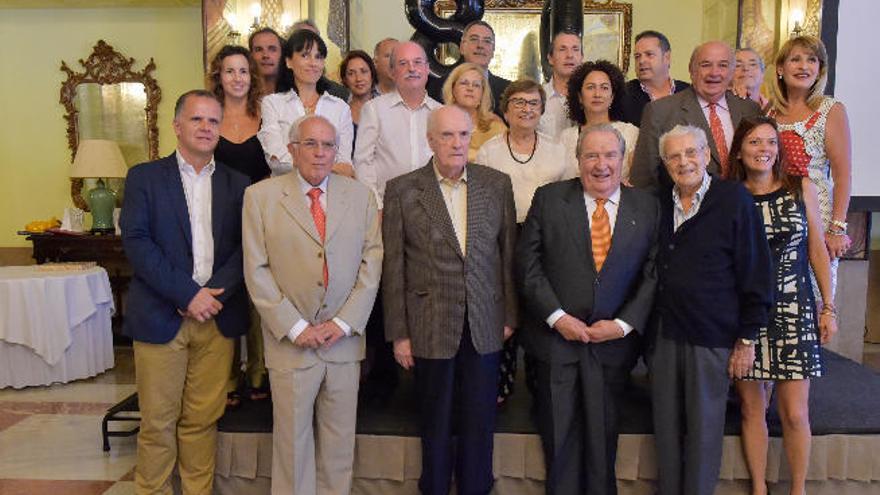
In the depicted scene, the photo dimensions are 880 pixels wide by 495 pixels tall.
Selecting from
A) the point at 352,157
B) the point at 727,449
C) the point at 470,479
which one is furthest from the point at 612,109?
the point at 470,479

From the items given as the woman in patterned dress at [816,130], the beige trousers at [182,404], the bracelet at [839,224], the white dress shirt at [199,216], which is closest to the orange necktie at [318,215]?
the white dress shirt at [199,216]

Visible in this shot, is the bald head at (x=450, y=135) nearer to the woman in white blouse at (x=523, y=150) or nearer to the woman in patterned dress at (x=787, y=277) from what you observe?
the woman in white blouse at (x=523, y=150)

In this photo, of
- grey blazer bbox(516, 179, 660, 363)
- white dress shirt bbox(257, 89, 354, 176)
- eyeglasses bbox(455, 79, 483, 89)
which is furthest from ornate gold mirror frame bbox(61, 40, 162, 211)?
grey blazer bbox(516, 179, 660, 363)

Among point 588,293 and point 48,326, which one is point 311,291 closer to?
point 588,293

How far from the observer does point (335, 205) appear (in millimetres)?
2559

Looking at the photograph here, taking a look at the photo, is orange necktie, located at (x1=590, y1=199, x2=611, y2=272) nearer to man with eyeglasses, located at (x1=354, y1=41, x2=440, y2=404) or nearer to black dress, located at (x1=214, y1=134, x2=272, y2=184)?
man with eyeglasses, located at (x1=354, y1=41, x2=440, y2=404)

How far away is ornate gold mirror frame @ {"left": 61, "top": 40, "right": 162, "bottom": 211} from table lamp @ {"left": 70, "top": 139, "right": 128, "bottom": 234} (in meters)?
0.44

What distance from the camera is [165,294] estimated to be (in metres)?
2.52

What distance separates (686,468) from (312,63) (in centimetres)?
228

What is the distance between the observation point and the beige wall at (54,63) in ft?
21.1

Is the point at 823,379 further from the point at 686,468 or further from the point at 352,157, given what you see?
the point at 352,157

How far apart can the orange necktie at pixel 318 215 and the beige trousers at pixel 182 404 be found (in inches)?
21.7

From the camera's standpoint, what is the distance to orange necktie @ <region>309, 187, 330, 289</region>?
2.54 m

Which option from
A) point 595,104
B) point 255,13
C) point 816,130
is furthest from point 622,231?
point 255,13
